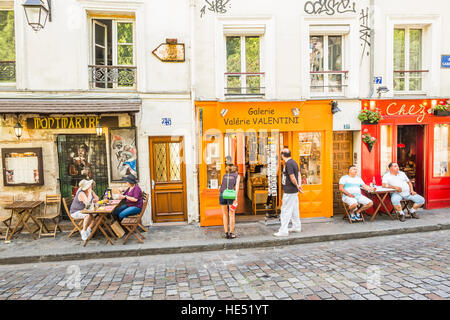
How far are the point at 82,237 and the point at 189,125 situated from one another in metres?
3.67

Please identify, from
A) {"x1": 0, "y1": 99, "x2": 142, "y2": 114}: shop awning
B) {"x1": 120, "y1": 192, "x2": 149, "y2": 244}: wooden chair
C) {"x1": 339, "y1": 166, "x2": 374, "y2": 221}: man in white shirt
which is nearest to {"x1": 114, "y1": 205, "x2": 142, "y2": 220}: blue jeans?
{"x1": 120, "y1": 192, "x2": 149, "y2": 244}: wooden chair

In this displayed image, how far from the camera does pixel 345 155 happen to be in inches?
355

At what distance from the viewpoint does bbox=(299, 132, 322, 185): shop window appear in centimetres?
865

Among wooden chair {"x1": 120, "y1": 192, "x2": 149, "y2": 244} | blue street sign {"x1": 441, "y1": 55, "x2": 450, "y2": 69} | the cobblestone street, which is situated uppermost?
blue street sign {"x1": 441, "y1": 55, "x2": 450, "y2": 69}

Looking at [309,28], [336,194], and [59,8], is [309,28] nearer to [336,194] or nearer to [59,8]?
[336,194]

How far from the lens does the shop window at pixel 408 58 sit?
29.6 feet

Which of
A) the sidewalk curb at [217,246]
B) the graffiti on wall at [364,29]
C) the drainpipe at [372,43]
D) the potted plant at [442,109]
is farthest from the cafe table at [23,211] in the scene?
the potted plant at [442,109]

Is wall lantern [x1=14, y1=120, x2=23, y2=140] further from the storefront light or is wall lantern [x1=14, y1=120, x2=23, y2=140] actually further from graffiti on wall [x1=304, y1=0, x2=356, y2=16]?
graffiti on wall [x1=304, y1=0, x2=356, y2=16]

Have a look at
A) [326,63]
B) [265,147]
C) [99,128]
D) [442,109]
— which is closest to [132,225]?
[99,128]

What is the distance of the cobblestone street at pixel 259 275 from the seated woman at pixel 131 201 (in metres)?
1.28

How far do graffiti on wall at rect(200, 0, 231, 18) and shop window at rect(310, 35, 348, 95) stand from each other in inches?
102

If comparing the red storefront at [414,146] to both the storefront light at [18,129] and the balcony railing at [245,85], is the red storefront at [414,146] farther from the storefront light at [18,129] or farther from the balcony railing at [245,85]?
the storefront light at [18,129]

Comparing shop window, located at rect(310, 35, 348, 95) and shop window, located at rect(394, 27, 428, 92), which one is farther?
shop window, located at rect(394, 27, 428, 92)
